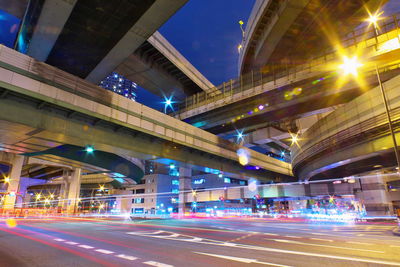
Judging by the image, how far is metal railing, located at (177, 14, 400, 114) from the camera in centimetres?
2195

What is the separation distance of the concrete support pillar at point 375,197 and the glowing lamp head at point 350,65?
25186 millimetres

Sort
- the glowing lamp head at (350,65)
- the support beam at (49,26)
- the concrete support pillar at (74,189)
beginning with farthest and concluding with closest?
the concrete support pillar at (74,189), the glowing lamp head at (350,65), the support beam at (49,26)

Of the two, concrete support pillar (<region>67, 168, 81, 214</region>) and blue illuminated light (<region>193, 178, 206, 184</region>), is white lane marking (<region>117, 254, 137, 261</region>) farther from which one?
blue illuminated light (<region>193, 178, 206, 184</region>)

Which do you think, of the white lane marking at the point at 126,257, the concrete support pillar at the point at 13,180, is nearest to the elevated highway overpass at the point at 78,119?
the white lane marking at the point at 126,257

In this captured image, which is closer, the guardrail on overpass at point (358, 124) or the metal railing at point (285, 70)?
the guardrail on overpass at point (358, 124)

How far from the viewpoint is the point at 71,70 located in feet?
76.5

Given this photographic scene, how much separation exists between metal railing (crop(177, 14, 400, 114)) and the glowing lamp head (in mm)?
1572

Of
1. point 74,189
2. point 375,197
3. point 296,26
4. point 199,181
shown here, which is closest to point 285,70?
point 296,26

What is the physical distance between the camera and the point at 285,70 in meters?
24.7

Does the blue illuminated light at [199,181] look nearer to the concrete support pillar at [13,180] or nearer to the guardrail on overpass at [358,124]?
the concrete support pillar at [13,180]

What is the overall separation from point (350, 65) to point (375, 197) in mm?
29751

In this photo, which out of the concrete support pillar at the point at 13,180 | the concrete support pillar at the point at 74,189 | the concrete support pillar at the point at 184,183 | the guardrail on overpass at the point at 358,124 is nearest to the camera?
the guardrail on overpass at the point at 358,124

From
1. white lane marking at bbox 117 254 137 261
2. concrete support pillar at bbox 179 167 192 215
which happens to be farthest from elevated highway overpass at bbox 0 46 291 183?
concrete support pillar at bbox 179 167 192 215

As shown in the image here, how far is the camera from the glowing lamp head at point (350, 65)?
19831 millimetres
